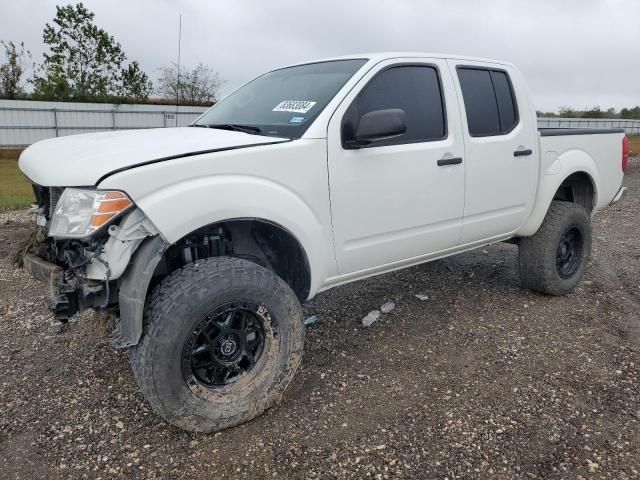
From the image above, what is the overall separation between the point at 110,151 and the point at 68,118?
24.0m

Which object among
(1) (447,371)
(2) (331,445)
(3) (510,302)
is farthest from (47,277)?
(3) (510,302)

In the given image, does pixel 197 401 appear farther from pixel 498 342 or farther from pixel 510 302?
pixel 510 302

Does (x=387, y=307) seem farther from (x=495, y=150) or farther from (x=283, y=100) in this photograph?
(x=283, y=100)

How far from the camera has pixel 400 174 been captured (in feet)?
11.1

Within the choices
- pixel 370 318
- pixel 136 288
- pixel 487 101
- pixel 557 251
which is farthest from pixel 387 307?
pixel 136 288

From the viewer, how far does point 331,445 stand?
2.71 m

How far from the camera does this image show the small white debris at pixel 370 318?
4270 millimetres

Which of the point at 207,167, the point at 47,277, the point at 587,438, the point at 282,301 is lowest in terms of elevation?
the point at 587,438

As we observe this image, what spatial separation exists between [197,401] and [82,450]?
61 cm

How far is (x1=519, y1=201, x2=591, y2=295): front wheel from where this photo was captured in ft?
15.3

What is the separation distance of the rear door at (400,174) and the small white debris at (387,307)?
91 centimetres

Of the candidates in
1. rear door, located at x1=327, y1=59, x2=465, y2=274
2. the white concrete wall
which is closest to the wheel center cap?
rear door, located at x1=327, y1=59, x2=465, y2=274

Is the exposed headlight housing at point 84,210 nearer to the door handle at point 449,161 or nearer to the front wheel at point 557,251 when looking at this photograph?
the door handle at point 449,161

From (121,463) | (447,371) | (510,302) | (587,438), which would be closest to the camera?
(121,463)
